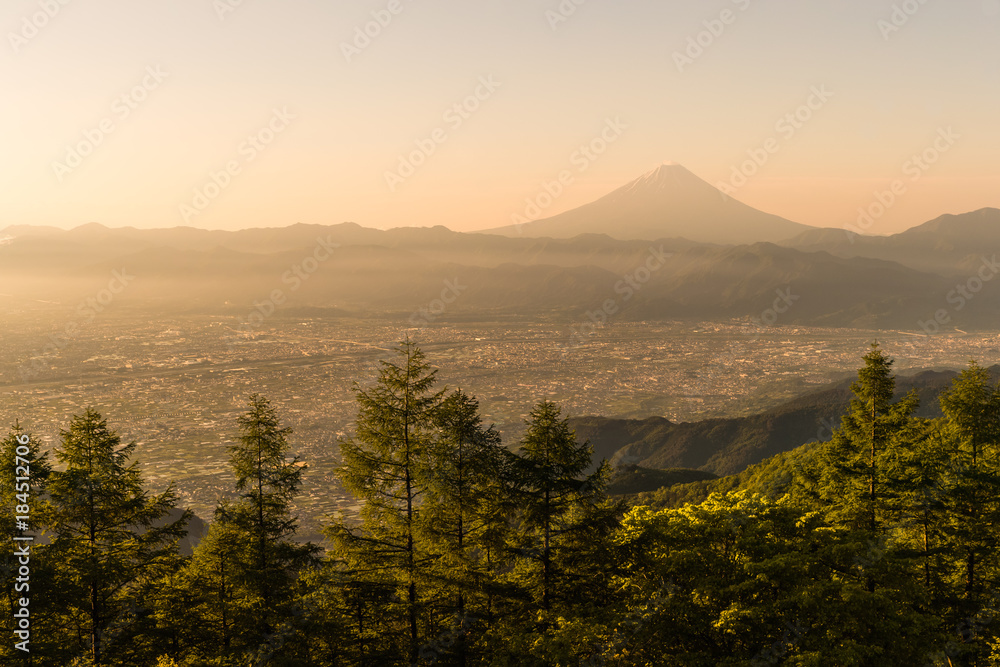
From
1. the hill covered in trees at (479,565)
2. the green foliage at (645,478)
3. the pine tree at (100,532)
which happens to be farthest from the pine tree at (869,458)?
the green foliage at (645,478)

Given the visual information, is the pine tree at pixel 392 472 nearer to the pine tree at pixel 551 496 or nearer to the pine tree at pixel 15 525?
the pine tree at pixel 551 496

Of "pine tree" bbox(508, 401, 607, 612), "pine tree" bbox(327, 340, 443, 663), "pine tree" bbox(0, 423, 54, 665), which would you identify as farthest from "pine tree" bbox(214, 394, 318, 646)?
"pine tree" bbox(508, 401, 607, 612)

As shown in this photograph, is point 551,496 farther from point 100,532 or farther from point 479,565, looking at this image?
point 100,532

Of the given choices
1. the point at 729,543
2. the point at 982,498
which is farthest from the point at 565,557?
the point at 982,498

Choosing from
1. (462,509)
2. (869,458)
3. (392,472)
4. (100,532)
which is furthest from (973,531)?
(100,532)

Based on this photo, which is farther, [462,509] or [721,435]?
[721,435]

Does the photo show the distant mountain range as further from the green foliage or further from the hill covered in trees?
the hill covered in trees
